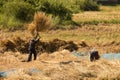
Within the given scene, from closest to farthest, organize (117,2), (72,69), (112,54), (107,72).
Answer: (107,72), (72,69), (112,54), (117,2)

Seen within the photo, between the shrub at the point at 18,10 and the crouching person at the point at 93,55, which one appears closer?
the crouching person at the point at 93,55

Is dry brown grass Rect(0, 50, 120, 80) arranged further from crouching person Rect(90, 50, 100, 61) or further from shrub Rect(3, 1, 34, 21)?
shrub Rect(3, 1, 34, 21)

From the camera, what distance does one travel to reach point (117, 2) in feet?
147

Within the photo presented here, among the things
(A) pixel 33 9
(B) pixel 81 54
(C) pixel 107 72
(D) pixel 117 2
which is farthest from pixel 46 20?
(D) pixel 117 2

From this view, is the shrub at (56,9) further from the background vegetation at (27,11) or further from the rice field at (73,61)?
the rice field at (73,61)

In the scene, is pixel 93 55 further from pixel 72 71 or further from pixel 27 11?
pixel 27 11

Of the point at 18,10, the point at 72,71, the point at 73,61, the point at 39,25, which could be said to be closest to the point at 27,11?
the point at 18,10

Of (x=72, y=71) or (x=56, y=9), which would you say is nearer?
(x=72, y=71)

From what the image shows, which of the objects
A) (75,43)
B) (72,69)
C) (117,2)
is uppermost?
(72,69)

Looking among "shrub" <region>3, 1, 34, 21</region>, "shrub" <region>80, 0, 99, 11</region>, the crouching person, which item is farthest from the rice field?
"shrub" <region>80, 0, 99, 11</region>

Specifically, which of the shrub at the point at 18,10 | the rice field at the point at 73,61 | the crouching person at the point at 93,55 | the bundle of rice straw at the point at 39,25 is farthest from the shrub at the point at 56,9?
the crouching person at the point at 93,55

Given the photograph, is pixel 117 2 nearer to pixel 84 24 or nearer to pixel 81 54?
pixel 84 24

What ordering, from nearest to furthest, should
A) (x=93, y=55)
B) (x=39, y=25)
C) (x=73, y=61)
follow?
1. (x=73, y=61)
2. (x=93, y=55)
3. (x=39, y=25)

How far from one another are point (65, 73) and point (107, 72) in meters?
1.21
